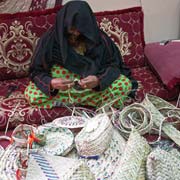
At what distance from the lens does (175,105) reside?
2.12 metres

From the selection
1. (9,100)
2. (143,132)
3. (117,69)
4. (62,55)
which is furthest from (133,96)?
(9,100)

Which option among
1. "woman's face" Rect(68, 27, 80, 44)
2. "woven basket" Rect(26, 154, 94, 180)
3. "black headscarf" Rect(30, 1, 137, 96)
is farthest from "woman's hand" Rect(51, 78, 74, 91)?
"woven basket" Rect(26, 154, 94, 180)

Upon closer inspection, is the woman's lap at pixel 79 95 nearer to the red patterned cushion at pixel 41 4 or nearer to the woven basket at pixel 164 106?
the woven basket at pixel 164 106

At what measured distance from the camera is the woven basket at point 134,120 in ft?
6.05

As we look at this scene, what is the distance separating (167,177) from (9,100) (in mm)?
1028

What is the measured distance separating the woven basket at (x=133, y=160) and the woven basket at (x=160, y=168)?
0.15ft

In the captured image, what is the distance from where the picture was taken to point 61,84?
1.95 meters

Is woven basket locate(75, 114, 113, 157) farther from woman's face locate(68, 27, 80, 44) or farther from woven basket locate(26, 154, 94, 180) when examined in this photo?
woman's face locate(68, 27, 80, 44)

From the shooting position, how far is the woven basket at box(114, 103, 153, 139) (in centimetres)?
184

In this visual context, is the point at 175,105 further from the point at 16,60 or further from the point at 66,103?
the point at 16,60

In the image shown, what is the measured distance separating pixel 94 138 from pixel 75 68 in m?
0.53

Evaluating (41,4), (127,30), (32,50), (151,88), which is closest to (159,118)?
(151,88)

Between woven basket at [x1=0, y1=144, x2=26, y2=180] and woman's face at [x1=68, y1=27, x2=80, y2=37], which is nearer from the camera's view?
woven basket at [x1=0, y1=144, x2=26, y2=180]

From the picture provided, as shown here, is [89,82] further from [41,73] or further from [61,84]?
[41,73]
